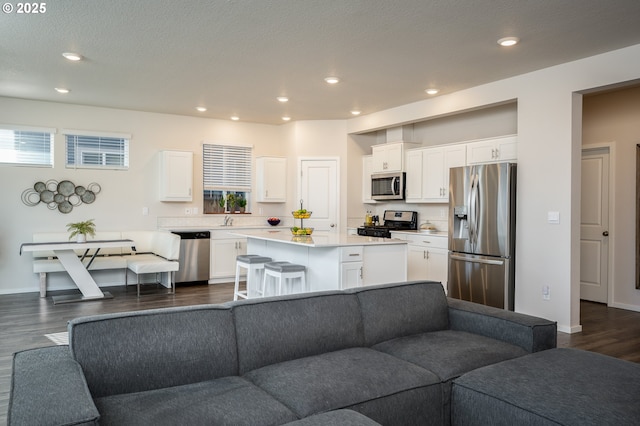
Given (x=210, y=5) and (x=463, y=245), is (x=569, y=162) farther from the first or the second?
(x=210, y=5)

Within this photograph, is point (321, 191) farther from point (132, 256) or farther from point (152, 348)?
point (152, 348)

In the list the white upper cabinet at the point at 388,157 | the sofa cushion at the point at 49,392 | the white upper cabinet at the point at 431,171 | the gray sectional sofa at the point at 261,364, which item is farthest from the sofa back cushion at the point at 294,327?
the white upper cabinet at the point at 388,157

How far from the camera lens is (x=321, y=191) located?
7895mm

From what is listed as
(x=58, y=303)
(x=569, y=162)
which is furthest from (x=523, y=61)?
(x=58, y=303)

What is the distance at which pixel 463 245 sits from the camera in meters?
5.46

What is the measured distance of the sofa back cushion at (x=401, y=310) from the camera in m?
2.65

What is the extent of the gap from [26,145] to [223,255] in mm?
3216

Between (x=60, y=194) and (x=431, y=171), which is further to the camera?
(x=60, y=194)

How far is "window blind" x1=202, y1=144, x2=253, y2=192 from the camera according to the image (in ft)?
26.0

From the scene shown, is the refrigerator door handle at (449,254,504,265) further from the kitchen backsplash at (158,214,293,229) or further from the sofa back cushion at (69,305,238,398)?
the sofa back cushion at (69,305,238,398)

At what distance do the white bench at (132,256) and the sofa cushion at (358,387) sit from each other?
4.52m

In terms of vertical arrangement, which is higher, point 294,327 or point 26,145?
point 26,145

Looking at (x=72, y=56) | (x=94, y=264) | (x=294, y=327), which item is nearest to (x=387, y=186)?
(x=94, y=264)
